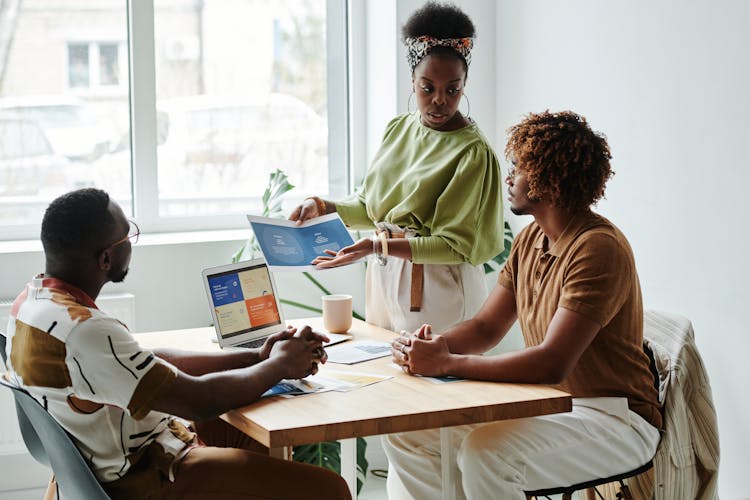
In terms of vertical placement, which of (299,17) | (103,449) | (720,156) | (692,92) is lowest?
(103,449)

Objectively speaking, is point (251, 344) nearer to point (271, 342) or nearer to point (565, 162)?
point (271, 342)

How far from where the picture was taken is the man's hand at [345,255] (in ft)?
8.00

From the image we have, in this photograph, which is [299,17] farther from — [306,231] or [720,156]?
[720,156]

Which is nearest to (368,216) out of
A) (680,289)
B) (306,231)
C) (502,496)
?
(306,231)

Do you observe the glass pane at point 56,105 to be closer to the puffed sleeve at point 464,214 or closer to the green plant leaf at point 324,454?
the green plant leaf at point 324,454

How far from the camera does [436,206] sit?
2.53m

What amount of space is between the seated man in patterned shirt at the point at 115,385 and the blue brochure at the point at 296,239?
49cm

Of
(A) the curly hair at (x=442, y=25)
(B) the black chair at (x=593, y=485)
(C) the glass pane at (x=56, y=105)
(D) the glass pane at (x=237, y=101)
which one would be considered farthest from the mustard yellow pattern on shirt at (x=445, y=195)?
(C) the glass pane at (x=56, y=105)

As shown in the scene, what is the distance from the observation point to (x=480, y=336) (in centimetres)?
234

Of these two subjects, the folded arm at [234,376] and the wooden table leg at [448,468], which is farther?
the wooden table leg at [448,468]

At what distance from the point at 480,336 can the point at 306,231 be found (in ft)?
1.86

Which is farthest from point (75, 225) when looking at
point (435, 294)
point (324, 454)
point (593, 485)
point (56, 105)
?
point (56, 105)

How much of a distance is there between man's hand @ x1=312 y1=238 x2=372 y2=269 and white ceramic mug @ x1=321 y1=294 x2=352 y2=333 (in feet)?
0.31

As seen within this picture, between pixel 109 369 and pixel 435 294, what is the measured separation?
1.15m
